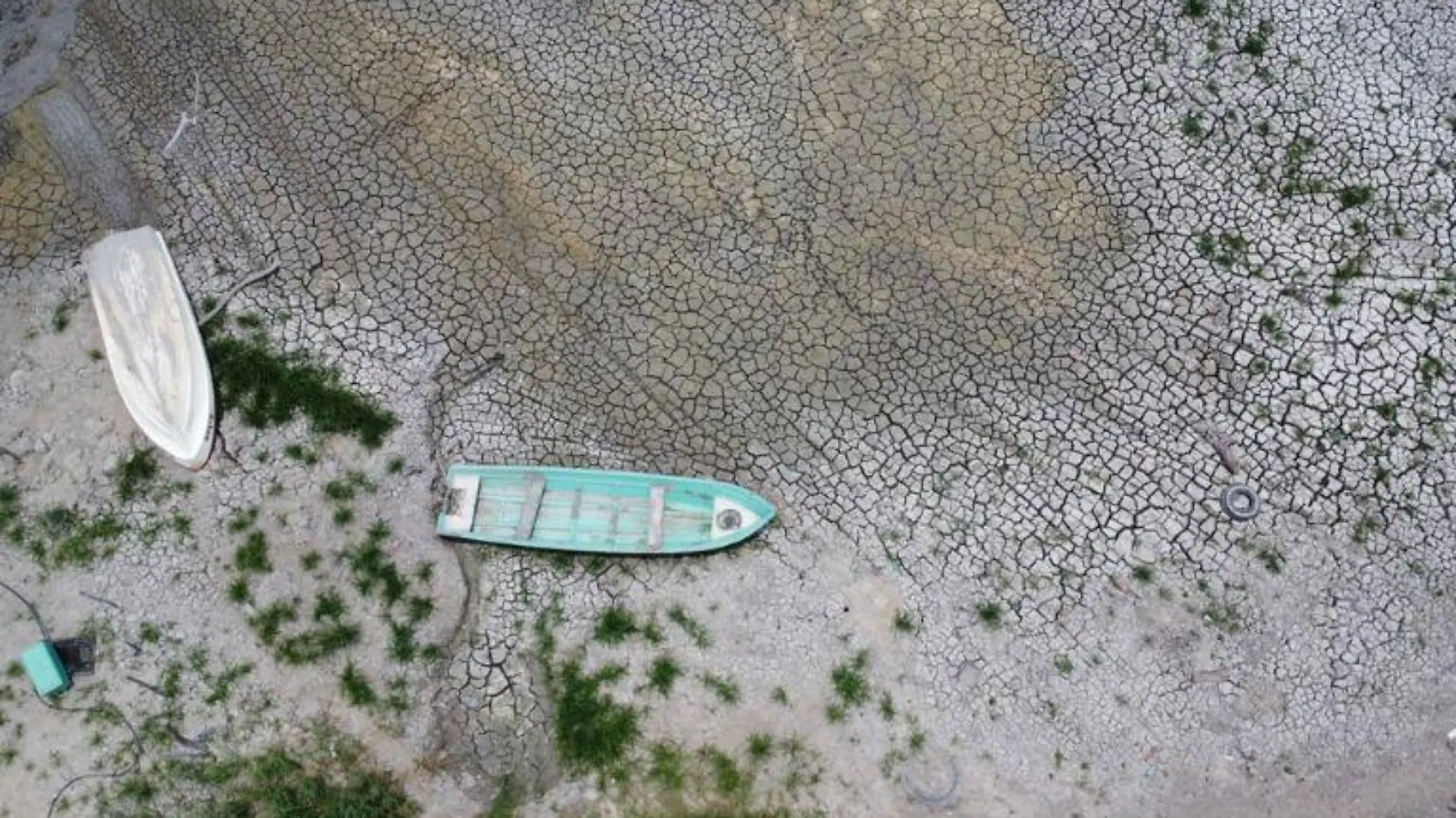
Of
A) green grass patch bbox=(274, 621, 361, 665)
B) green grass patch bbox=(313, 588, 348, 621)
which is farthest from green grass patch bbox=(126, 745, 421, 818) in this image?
green grass patch bbox=(313, 588, 348, 621)

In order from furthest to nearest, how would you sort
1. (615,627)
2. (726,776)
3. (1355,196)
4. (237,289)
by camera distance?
1. (237,289)
2. (1355,196)
3. (615,627)
4. (726,776)

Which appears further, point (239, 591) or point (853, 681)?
point (239, 591)

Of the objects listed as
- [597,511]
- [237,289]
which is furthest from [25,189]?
[597,511]

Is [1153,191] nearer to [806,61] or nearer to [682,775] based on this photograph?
[806,61]

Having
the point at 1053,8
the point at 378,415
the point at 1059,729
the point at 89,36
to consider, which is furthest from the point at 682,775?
the point at 89,36

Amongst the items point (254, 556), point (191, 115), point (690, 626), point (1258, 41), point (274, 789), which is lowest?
point (274, 789)

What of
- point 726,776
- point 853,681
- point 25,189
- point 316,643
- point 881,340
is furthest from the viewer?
point 25,189

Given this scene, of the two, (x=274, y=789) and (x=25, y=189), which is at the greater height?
(x=25, y=189)

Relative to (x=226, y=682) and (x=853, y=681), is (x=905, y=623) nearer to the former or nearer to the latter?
(x=853, y=681)

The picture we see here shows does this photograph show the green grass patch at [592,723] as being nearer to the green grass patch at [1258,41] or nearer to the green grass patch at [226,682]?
the green grass patch at [226,682]
